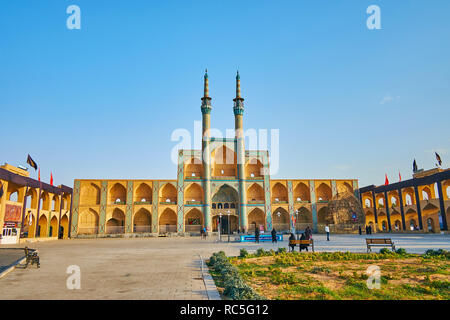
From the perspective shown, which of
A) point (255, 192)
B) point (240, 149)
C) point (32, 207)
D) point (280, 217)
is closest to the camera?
point (32, 207)

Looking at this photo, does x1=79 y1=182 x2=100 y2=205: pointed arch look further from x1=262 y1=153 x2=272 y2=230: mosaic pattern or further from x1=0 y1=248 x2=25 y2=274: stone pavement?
x1=0 y1=248 x2=25 y2=274: stone pavement

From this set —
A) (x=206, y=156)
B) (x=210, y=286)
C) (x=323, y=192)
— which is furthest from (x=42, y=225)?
(x=323, y=192)

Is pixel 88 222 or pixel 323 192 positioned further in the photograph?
pixel 323 192

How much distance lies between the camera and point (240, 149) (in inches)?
1538

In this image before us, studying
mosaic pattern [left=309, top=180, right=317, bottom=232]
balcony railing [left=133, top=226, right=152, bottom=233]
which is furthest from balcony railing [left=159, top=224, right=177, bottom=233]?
mosaic pattern [left=309, top=180, right=317, bottom=232]

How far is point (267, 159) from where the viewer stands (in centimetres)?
4069

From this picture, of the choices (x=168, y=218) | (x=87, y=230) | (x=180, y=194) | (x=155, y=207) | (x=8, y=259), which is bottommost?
(x=8, y=259)

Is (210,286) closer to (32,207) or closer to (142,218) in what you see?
(32,207)

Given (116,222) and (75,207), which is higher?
(75,207)

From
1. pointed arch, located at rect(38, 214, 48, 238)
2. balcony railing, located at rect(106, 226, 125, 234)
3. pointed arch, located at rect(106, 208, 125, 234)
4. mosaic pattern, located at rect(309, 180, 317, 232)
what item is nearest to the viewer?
pointed arch, located at rect(38, 214, 48, 238)

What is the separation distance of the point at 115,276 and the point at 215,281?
103 inches

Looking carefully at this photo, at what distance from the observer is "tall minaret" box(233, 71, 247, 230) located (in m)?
37.9

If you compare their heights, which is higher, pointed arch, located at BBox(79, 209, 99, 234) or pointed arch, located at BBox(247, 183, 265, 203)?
pointed arch, located at BBox(247, 183, 265, 203)

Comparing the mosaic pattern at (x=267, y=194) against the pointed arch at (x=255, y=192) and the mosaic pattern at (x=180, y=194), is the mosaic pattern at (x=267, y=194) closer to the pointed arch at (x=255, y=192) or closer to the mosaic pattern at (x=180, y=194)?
the pointed arch at (x=255, y=192)
